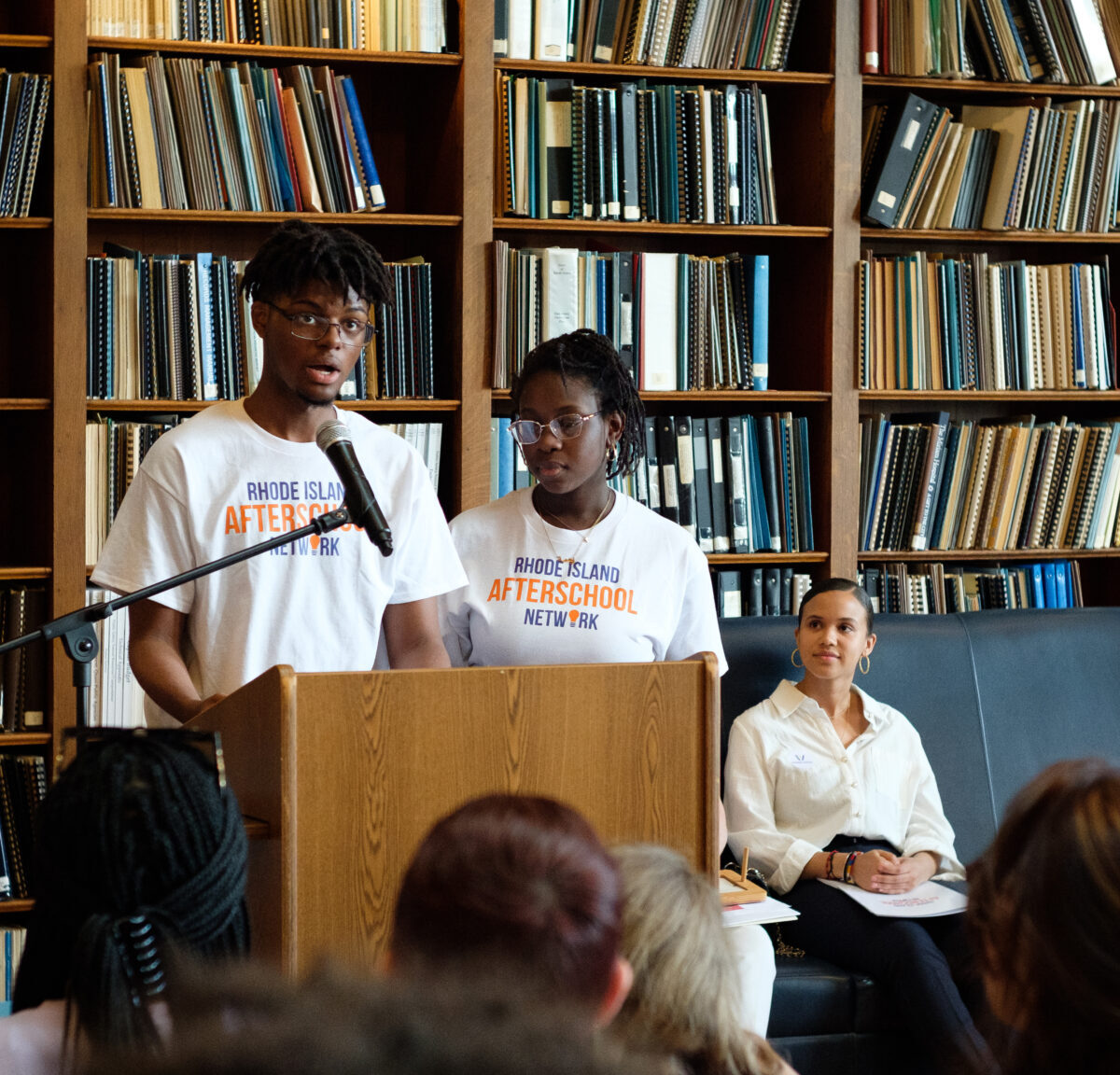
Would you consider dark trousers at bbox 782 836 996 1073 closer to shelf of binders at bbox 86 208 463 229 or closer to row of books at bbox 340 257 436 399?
row of books at bbox 340 257 436 399

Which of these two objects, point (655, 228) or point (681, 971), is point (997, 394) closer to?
point (655, 228)

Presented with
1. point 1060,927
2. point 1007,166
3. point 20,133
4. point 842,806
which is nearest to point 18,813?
point 20,133

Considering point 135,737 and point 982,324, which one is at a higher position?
point 982,324

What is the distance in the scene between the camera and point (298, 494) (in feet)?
6.53

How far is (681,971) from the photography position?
1134 mm

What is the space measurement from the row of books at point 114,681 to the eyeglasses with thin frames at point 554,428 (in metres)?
1.21

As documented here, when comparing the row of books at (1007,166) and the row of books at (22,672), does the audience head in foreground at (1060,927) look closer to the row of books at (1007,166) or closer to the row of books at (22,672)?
the row of books at (22,672)

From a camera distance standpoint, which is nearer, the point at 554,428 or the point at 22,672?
the point at 554,428

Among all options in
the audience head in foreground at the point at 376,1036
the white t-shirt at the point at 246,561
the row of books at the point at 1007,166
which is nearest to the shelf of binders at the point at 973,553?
the row of books at the point at 1007,166

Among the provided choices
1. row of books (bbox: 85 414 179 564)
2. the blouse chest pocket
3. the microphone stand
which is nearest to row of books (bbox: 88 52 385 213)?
row of books (bbox: 85 414 179 564)

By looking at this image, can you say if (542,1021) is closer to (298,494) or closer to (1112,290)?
(298,494)

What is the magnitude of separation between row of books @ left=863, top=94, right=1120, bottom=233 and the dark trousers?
1753 millimetres

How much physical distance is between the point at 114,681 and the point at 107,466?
49 cm

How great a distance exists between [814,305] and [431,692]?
226 cm
